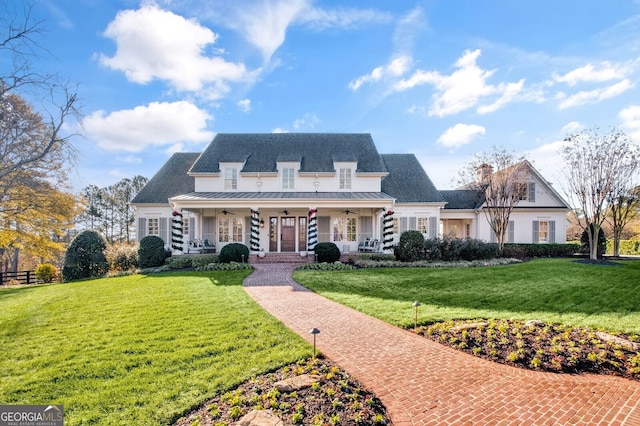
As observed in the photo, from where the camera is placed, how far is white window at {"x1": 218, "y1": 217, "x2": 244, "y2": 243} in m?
21.0

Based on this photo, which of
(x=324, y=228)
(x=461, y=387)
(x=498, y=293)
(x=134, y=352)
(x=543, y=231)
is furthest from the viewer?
(x=543, y=231)

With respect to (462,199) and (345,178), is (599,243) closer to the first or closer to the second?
(462,199)

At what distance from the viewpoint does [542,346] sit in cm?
561

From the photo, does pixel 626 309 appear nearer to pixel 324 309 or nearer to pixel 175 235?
pixel 324 309

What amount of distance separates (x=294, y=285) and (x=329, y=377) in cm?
748

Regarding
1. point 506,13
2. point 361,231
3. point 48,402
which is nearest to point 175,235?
point 361,231

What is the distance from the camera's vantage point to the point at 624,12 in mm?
8398

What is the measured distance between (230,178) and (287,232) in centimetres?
557

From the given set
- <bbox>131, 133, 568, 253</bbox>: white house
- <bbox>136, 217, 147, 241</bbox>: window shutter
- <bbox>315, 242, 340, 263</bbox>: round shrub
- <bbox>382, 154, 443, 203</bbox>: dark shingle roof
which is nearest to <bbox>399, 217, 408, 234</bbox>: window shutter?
<bbox>131, 133, 568, 253</bbox>: white house

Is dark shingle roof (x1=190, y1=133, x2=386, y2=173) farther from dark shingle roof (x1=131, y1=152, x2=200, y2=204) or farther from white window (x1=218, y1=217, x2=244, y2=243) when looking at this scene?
white window (x1=218, y1=217, x2=244, y2=243)

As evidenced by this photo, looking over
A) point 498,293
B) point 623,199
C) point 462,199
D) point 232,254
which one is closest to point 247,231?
point 232,254

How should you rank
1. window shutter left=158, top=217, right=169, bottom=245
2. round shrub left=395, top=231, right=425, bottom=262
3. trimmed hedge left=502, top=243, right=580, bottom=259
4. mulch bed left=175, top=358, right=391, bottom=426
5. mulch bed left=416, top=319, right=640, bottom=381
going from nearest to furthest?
mulch bed left=175, top=358, right=391, bottom=426 → mulch bed left=416, top=319, right=640, bottom=381 → round shrub left=395, top=231, right=425, bottom=262 → trimmed hedge left=502, top=243, right=580, bottom=259 → window shutter left=158, top=217, right=169, bottom=245

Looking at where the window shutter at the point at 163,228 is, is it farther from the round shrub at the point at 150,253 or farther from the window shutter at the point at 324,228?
the window shutter at the point at 324,228

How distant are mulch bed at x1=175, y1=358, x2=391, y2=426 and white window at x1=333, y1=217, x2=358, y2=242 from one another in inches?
647
